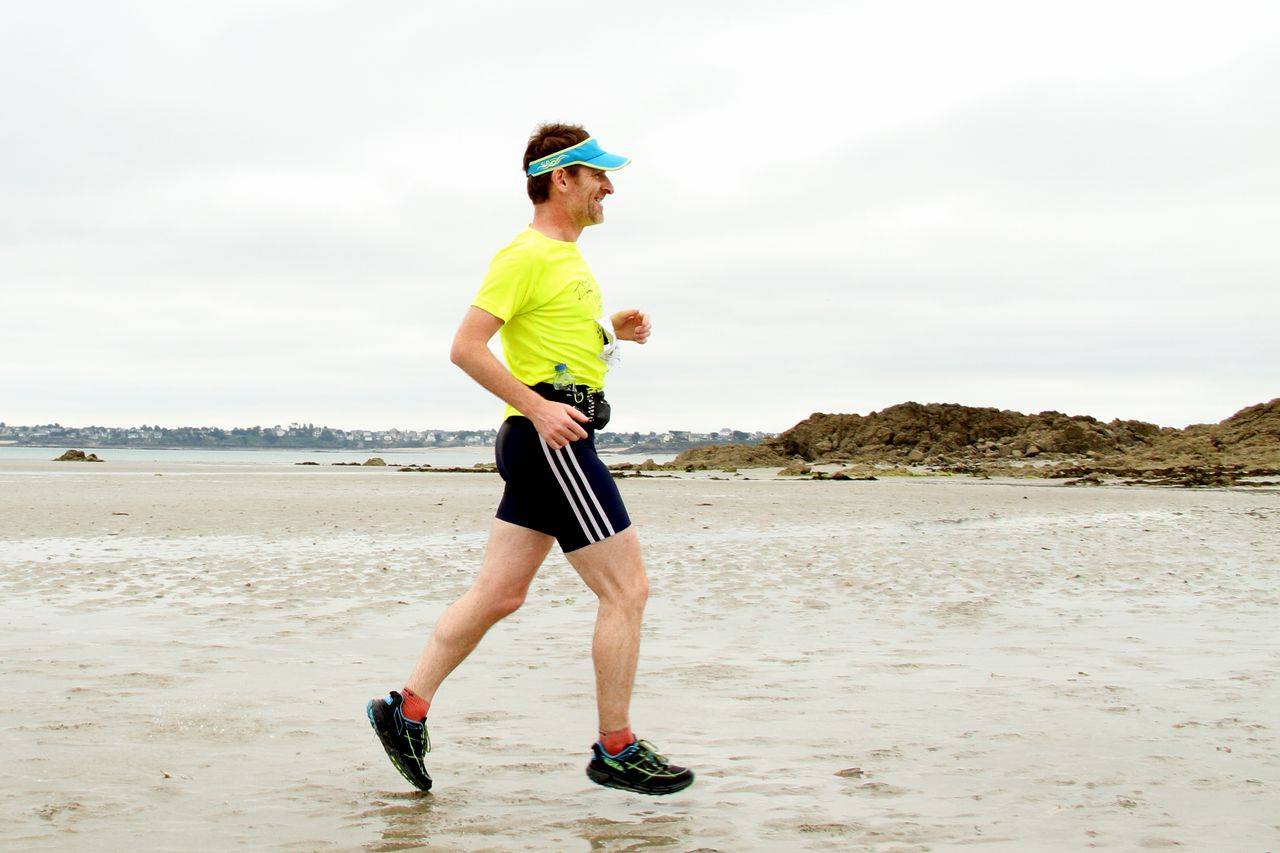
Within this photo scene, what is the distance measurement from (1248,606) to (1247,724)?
3.93 meters

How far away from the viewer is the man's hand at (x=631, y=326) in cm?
448

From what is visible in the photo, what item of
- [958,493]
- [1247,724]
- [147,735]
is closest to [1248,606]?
[1247,724]

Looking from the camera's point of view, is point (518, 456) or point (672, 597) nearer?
point (518, 456)

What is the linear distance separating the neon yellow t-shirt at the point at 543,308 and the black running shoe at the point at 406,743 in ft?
3.47

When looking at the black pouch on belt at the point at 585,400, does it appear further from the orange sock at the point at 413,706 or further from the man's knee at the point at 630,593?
the orange sock at the point at 413,706

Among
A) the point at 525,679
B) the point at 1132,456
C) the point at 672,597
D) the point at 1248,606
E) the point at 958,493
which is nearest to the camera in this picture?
the point at 525,679

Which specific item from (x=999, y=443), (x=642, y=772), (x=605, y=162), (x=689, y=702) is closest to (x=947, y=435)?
(x=999, y=443)

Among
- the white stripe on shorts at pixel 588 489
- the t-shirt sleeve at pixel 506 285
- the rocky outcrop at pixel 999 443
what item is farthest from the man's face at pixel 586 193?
the rocky outcrop at pixel 999 443

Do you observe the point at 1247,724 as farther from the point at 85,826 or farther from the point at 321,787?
the point at 85,826

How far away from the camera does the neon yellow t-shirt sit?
3967 millimetres

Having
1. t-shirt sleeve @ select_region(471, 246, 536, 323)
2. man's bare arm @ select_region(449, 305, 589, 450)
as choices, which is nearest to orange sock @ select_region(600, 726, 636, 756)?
man's bare arm @ select_region(449, 305, 589, 450)

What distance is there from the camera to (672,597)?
8.98 m

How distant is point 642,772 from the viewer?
3863 mm

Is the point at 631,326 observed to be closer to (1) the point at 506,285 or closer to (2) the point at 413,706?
(1) the point at 506,285
